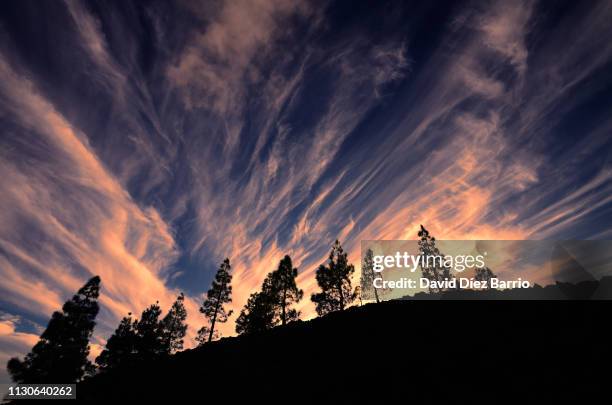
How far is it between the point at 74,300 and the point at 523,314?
42.0m

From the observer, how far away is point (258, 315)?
3853 cm

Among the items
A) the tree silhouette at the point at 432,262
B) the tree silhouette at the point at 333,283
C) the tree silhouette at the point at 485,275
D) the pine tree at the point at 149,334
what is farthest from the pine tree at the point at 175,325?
the tree silhouette at the point at 485,275

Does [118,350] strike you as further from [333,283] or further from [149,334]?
[333,283]

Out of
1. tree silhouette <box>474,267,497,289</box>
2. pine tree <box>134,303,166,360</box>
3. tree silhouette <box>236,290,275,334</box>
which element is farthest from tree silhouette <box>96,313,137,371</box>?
tree silhouette <box>474,267,497,289</box>

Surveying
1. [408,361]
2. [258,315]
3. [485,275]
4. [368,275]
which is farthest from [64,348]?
[485,275]

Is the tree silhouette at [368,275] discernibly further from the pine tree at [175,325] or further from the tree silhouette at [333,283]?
the pine tree at [175,325]

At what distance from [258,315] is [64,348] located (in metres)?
21.7

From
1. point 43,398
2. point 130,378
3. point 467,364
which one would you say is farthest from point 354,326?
point 43,398

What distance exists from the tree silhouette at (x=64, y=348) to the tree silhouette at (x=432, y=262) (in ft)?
169

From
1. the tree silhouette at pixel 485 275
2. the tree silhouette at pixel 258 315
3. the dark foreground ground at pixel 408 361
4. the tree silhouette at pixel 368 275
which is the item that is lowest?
the dark foreground ground at pixel 408 361

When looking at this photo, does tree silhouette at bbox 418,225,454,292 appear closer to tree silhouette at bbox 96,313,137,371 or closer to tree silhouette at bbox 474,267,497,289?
tree silhouette at bbox 474,267,497,289

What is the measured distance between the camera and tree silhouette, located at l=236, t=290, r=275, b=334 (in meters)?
37.7

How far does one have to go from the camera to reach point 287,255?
41.2 metres

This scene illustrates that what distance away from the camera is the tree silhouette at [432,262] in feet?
159
